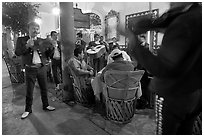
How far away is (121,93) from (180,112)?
1.22 metres

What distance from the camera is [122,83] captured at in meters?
2.20

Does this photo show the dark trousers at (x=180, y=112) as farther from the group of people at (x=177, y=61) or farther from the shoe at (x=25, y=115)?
the shoe at (x=25, y=115)

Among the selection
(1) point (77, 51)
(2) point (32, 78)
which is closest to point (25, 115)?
(2) point (32, 78)

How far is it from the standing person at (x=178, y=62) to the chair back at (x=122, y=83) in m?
1.04

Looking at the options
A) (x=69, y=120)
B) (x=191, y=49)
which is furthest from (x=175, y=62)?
(x=69, y=120)

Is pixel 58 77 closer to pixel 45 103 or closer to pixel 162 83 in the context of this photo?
pixel 45 103

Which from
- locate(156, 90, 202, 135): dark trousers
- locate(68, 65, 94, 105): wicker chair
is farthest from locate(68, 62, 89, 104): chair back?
locate(156, 90, 202, 135): dark trousers

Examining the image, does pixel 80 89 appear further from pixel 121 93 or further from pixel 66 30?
pixel 66 30

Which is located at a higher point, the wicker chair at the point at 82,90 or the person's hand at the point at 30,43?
the person's hand at the point at 30,43

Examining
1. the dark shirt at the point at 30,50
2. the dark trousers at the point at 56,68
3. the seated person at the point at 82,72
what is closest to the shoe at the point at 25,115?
the dark shirt at the point at 30,50

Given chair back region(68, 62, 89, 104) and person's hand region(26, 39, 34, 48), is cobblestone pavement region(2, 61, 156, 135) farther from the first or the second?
person's hand region(26, 39, 34, 48)

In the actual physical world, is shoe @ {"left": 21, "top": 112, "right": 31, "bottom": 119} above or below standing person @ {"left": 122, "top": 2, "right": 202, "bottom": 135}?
below

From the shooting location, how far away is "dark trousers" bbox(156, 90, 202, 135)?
40.5 inches

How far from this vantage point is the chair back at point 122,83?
215 centimetres
